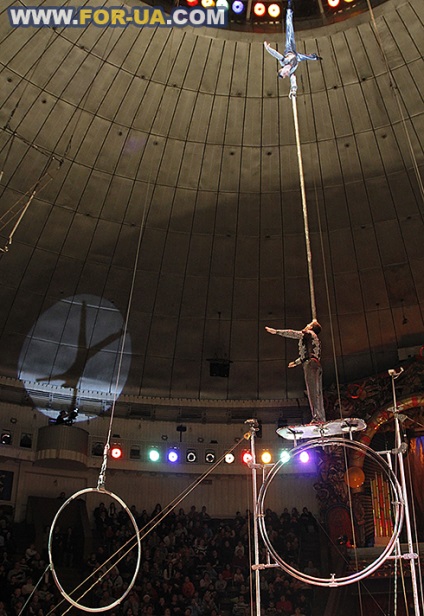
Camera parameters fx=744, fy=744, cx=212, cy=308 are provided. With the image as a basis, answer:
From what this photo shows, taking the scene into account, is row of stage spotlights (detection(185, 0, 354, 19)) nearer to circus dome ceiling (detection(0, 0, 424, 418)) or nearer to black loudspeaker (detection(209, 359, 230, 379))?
circus dome ceiling (detection(0, 0, 424, 418))

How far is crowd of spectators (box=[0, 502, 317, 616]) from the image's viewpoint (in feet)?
66.7

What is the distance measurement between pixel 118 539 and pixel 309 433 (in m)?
14.4

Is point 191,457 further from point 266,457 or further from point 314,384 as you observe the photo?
point 314,384

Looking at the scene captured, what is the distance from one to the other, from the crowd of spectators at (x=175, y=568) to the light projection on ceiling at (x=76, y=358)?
4.06 metres

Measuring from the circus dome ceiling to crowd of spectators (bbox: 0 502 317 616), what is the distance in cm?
469

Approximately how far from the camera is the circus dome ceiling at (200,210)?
2008cm

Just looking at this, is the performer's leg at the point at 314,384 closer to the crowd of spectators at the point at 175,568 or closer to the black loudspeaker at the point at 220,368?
the crowd of spectators at the point at 175,568

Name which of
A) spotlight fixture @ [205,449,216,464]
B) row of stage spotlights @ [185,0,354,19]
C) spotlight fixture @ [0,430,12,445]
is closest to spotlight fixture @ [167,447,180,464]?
spotlight fixture @ [205,449,216,464]

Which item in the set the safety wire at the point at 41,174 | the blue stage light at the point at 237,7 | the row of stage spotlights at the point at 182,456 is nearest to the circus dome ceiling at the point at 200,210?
the safety wire at the point at 41,174

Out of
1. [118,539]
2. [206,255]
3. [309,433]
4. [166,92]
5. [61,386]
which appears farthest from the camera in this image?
[61,386]

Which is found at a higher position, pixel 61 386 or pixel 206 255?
pixel 206 255

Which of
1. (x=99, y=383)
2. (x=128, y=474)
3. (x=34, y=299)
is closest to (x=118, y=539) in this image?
(x=128, y=474)

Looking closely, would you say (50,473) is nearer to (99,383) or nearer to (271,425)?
(99,383)

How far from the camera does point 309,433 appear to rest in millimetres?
10938
